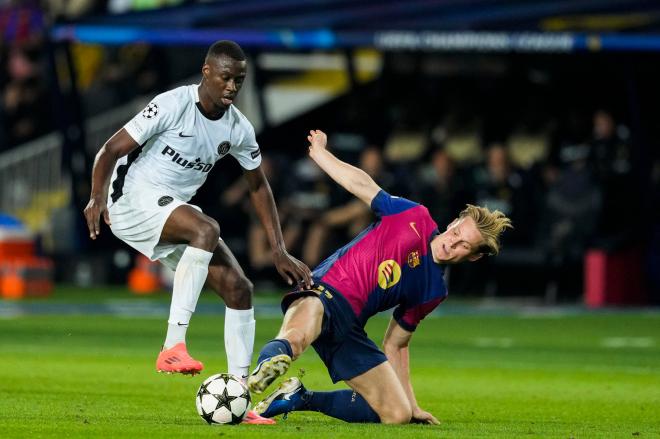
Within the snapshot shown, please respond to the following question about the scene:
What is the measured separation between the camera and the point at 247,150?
33.1ft

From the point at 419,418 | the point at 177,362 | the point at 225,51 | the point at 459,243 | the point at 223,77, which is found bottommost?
the point at 419,418

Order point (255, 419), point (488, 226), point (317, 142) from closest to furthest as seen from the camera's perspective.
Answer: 1. point (488, 226)
2. point (255, 419)
3. point (317, 142)

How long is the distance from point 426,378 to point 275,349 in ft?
16.5

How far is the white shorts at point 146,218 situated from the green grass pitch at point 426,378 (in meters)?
1.02

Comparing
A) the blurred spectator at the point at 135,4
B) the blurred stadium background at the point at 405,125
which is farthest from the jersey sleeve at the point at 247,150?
the blurred spectator at the point at 135,4

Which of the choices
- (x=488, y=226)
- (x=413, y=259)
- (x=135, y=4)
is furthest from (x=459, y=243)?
(x=135, y=4)

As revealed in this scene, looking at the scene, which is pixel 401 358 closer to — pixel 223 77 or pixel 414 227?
pixel 414 227

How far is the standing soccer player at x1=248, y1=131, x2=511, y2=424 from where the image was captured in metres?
9.04

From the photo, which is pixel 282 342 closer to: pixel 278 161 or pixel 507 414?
pixel 507 414

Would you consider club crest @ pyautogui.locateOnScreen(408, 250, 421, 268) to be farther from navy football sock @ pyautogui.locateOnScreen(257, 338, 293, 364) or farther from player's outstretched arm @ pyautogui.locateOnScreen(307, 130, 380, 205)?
navy football sock @ pyautogui.locateOnScreen(257, 338, 293, 364)

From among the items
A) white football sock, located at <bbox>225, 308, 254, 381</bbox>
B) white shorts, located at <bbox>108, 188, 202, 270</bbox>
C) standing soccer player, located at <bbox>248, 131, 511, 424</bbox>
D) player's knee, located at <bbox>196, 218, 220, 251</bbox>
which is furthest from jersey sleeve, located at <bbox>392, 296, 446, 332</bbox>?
white shorts, located at <bbox>108, 188, 202, 270</bbox>

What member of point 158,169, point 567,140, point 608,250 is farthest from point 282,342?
point 567,140

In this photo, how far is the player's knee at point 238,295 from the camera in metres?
9.70

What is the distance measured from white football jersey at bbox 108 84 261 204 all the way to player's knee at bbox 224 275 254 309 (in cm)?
72
